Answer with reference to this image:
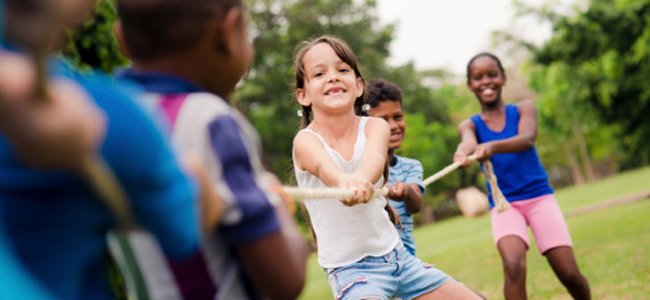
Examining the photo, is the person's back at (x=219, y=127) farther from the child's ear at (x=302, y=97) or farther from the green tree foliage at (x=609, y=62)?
the green tree foliage at (x=609, y=62)

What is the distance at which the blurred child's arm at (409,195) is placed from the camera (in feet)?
13.4

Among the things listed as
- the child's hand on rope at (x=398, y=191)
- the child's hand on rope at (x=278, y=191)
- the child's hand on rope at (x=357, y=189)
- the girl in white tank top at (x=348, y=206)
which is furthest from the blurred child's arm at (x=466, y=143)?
the child's hand on rope at (x=278, y=191)

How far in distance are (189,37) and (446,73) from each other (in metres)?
47.2

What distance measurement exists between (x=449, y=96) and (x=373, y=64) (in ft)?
83.6

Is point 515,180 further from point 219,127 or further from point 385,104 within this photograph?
point 219,127

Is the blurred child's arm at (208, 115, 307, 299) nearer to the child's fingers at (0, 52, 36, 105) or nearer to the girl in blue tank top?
the child's fingers at (0, 52, 36, 105)

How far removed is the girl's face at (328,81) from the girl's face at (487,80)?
2.14 metres

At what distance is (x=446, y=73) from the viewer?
47.9m

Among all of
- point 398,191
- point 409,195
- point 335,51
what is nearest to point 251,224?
point 335,51

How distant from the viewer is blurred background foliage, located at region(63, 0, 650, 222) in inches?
789

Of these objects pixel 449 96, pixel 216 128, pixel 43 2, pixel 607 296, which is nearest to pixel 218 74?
pixel 216 128

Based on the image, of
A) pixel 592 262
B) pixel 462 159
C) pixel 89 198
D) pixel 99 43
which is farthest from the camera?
pixel 592 262

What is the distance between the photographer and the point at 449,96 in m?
56.9

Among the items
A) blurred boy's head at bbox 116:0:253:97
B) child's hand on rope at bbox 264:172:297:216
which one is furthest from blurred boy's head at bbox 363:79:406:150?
blurred boy's head at bbox 116:0:253:97
